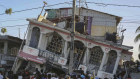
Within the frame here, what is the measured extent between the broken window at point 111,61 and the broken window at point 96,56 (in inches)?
37.6

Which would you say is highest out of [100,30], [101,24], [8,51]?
[101,24]

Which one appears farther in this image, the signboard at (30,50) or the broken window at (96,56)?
the broken window at (96,56)

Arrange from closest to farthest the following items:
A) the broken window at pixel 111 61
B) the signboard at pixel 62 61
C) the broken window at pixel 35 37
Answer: the signboard at pixel 62 61, the broken window at pixel 35 37, the broken window at pixel 111 61

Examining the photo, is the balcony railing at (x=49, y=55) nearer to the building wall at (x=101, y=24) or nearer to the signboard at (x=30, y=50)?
the signboard at (x=30, y=50)

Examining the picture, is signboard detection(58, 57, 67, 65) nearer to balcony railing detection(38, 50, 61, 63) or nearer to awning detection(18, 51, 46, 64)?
balcony railing detection(38, 50, 61, 63)

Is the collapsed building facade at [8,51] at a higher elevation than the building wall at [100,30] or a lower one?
lower

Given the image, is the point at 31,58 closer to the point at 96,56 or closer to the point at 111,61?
the point at 96,56

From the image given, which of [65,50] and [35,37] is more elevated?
[35,37]

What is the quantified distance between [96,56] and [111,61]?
1628mm

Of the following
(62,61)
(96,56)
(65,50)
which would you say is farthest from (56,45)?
(96,56)

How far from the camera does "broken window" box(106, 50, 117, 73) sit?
2091 centimetres

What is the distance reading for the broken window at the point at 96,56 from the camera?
21.0 metres

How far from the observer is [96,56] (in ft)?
69.4

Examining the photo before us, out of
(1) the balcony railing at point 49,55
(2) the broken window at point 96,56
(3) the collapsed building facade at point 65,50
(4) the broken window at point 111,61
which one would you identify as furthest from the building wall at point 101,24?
(1) the balcony railing at point 49,55
